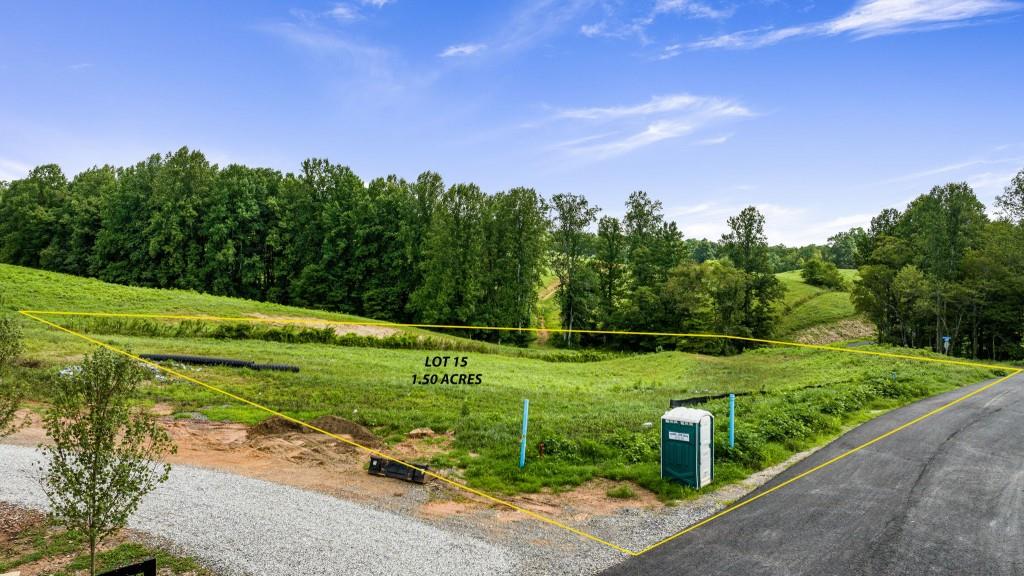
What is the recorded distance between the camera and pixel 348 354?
32.4 m

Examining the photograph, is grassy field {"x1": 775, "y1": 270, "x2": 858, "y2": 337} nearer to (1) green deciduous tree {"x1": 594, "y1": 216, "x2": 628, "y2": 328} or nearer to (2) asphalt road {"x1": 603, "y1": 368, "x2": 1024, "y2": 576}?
(1) green deciduous tree {"x1": 594, "y1": 216, "x2": 628, "y2": 328}

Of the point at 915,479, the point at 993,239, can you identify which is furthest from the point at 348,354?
the point at 993,239

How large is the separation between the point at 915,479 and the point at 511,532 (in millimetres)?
9460

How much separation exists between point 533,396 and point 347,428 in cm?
947

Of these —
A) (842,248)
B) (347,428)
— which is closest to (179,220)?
(347,428)

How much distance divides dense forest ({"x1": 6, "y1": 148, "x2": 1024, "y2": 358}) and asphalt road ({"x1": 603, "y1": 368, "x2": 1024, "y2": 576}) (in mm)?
41385

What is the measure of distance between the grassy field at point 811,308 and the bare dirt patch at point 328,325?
48.4 metres

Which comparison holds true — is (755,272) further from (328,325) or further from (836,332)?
(328,325)

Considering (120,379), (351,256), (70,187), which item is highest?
(70,187)

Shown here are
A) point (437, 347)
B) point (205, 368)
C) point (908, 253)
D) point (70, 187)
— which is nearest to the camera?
point (205, 368)

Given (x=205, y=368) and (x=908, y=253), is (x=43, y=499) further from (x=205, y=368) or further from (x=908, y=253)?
(x=908, y=253)

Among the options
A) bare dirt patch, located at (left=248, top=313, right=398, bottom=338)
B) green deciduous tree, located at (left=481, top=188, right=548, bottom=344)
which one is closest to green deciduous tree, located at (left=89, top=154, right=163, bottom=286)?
bare dirt patch, located at (left=248, top=313, right=398, bottom=338)

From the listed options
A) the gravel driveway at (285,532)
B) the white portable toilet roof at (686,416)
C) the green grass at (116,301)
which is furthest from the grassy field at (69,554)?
the green grass at (116,301)

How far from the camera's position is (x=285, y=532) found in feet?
31.4
